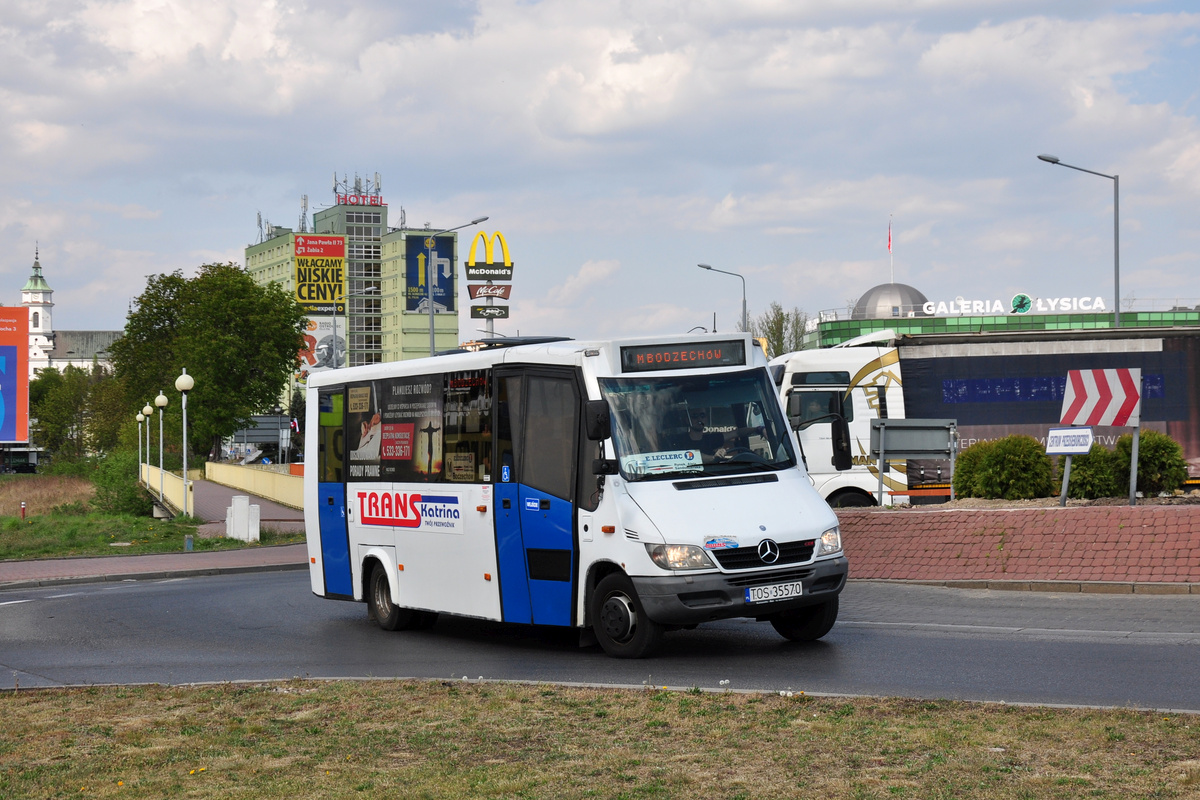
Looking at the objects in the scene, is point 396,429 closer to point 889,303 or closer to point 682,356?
point 682,356

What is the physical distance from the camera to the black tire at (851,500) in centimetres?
2183

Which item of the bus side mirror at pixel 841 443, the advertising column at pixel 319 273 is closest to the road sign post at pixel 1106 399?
the bus side mirror at pixel 841 443

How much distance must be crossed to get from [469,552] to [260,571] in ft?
42.2

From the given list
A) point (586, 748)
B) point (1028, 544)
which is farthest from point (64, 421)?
point (586, 748)

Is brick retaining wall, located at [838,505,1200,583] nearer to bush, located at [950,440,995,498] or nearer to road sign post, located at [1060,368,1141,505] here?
road sign post, located at [1060,368,1141,505]

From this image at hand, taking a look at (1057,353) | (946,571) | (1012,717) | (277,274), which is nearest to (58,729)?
(1012,717)

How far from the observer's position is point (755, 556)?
1077 centimetres

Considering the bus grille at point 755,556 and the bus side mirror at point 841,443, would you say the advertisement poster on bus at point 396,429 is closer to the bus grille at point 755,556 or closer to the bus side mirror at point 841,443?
the bus grille at point 755,556

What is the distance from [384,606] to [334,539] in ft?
4.03

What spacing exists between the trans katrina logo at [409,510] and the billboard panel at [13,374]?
48.6m

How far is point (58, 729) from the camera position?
8.30 m

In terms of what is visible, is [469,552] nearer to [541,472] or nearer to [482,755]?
[541,472]

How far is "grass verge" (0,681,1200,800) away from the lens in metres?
6.16

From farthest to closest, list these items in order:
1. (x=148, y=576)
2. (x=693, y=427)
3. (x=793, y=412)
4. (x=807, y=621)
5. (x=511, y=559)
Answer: (x=148, y=576)
(x=793, y=412)
(x=511, y=559)
(x=807, y=621)
(x=693, y=427)
